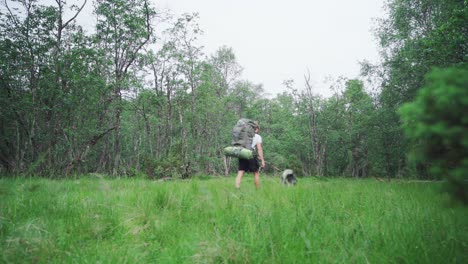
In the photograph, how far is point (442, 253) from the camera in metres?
1.96

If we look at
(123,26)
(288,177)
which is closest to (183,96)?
(123,26)

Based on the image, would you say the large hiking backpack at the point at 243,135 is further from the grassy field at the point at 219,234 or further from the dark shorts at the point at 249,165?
the grassy field at the point at 219,234

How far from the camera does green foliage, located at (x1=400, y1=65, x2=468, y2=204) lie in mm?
939

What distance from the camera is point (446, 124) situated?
3.23ft

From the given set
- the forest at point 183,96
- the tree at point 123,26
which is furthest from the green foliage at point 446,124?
the tree at point 123,26

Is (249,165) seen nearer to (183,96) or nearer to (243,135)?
(243,135)

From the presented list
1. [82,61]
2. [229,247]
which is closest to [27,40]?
[82,61]

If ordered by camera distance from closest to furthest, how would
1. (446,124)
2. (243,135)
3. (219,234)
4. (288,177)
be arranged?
(446,124) → (219,234) → (243,135) → (288,177)

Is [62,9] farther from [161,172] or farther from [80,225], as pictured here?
[80,225]

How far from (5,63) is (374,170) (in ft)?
159

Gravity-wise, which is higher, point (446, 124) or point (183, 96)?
point (183, 96)

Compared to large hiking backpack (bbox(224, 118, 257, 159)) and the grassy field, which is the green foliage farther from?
large hiking backpack (bbox(224, 118, 257, 159))

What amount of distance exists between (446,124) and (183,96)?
31.9 m

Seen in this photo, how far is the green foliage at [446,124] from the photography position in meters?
0.94
